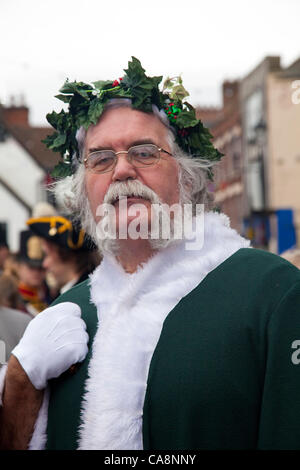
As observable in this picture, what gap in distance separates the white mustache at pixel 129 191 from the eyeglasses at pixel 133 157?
7 cm

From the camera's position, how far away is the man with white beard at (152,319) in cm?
174

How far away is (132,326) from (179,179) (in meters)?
0.53

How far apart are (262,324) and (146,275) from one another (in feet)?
1.41

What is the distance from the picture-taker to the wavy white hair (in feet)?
7.23

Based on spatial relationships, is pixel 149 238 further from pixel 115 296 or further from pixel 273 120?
pixel 273 120

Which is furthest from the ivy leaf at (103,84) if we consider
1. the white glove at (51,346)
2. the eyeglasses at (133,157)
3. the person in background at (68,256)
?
the person in background at (68,256)

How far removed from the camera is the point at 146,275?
6.71 feet

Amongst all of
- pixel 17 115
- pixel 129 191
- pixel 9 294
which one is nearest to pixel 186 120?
pixel 129 191

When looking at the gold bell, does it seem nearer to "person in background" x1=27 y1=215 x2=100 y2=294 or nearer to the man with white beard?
"person in background" x1=27 y1=215 x2=100 y2=294

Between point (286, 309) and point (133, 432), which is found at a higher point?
point (286, 309)

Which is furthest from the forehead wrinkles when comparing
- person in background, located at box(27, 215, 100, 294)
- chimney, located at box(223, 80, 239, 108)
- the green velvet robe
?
chimney, located at box(223, 80, 239, 108)

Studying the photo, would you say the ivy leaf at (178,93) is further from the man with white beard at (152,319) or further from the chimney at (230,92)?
the chimney at (230,92)

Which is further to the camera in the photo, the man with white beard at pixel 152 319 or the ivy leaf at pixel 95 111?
the ivy leaf at pixel 95 111
